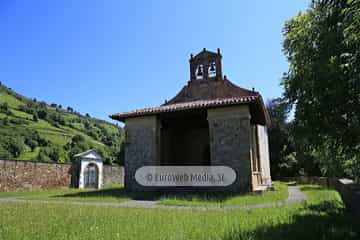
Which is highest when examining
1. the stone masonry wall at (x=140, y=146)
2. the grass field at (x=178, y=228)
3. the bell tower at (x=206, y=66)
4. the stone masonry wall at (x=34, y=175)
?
the bell tower at (x=206, y=66)

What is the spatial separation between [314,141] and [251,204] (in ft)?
11.8

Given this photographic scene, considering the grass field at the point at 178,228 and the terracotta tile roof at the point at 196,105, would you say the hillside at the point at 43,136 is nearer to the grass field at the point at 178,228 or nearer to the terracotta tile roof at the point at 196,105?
the terracotta tile roof at the point at 196,105

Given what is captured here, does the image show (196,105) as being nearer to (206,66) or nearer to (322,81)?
(206,66)

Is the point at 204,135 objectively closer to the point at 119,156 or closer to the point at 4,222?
the point at 4,222

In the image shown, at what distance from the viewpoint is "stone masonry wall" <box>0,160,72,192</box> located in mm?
13953

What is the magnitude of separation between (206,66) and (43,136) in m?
35.9

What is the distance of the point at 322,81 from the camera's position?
4.34 meters

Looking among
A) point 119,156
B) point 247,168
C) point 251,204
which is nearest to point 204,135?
point 247,168

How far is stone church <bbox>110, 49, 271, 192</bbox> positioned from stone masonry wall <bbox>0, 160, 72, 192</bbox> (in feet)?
21.1

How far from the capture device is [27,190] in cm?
1488

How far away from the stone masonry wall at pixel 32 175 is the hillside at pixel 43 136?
7693mm

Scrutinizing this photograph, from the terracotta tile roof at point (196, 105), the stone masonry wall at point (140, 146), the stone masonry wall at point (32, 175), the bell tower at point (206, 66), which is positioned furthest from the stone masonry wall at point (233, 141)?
the stone masonry wall at point (32, 175)

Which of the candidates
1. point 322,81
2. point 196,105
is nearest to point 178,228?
point 322,81

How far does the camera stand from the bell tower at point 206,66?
591 inches
